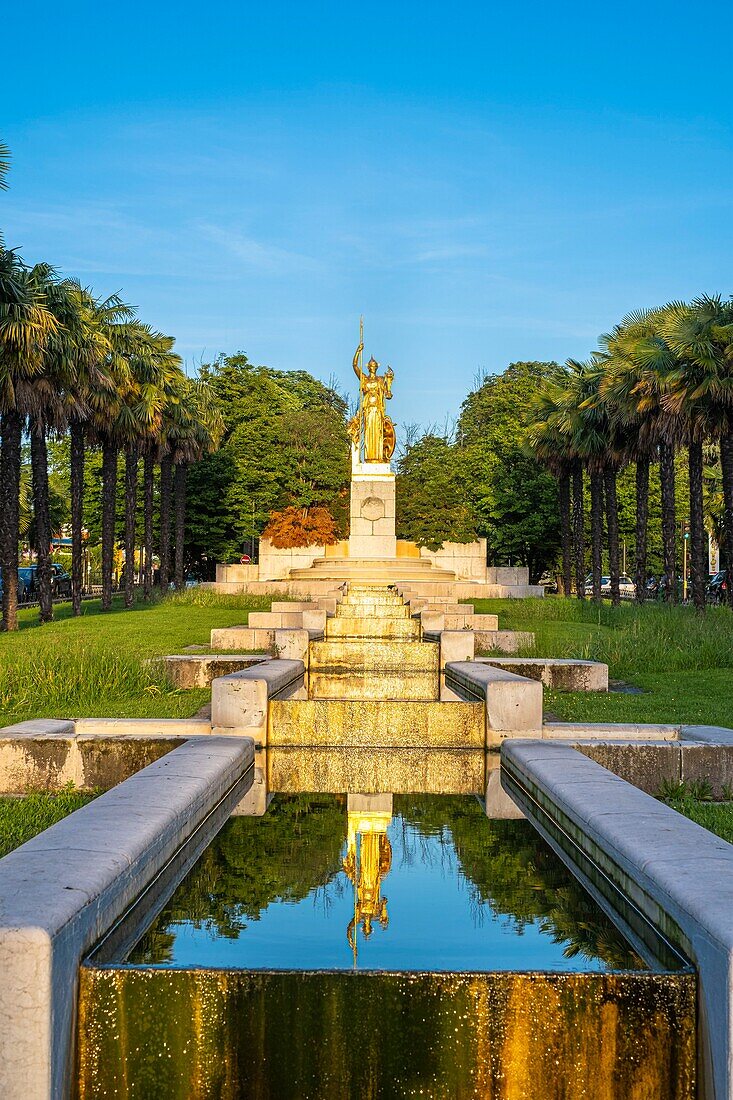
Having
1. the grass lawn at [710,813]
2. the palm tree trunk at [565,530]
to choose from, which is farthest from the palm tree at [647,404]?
the grass lawn at [710,813]

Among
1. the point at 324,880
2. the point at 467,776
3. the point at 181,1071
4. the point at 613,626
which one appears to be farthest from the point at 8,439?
the point at 181,1071

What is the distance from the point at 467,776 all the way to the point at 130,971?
19.6ft

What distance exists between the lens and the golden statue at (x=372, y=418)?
42250 mm

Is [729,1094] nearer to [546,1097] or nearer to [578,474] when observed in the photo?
[546,1097]

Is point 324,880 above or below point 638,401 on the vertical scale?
below

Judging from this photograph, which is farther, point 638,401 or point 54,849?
point 638,401

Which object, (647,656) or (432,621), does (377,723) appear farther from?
(432,621)

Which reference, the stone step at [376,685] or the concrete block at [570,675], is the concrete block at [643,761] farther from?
the concrete block at [570,675]

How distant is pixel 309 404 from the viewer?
81938mm

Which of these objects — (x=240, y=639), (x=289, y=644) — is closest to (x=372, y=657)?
(x=289, y=644)

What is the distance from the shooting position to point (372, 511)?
42812 mm

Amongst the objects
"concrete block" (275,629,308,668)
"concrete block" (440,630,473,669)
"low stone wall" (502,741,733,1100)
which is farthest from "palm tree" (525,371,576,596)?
"low stone wall" (502,741,733,1100)

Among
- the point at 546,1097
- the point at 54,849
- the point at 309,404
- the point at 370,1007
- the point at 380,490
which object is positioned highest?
the point at 309,404

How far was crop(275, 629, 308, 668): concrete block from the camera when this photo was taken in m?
17.8
